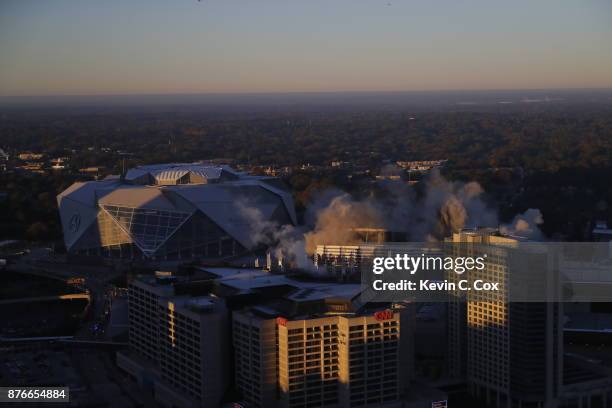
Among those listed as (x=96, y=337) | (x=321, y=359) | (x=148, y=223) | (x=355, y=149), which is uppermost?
(x=148, y=223)

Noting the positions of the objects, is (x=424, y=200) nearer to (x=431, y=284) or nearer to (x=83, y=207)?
(x=83, y=207)

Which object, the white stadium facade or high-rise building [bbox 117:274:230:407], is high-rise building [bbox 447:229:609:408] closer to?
high-rise building [bbox 117:274:230:407]

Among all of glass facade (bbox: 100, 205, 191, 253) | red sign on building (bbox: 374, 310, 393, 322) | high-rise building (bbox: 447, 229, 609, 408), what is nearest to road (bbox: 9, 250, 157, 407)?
glass facade (bbox: 100, 205, 191, 253)

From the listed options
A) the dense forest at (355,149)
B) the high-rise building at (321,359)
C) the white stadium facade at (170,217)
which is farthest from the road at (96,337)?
the dense forest at (355,149)

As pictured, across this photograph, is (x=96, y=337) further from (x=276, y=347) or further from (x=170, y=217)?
(x=170, y=217)

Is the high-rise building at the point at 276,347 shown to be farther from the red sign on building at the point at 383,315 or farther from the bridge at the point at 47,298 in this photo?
the bridge at the point at 47,298

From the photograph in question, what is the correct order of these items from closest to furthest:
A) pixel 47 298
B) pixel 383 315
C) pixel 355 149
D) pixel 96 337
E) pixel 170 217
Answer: pixel 383 315, pixel 96 337, pixel 47 298, pixel 170 217, pixel 355 149

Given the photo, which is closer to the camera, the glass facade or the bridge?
the bridge

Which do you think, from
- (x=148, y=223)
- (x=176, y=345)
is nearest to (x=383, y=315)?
(x=176, y=345)

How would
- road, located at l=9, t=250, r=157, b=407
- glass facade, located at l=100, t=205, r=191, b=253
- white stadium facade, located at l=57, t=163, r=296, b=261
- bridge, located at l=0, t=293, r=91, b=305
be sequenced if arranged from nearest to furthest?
road, located at l=9, t=250, r=157, b=407 → bridge, located at l=0, t=293, r=91, b=305 → glass facade, located at l=100, t=205, r=191, b=253 → white stadium facade, located at l=57, t=163, r=296, b=261
